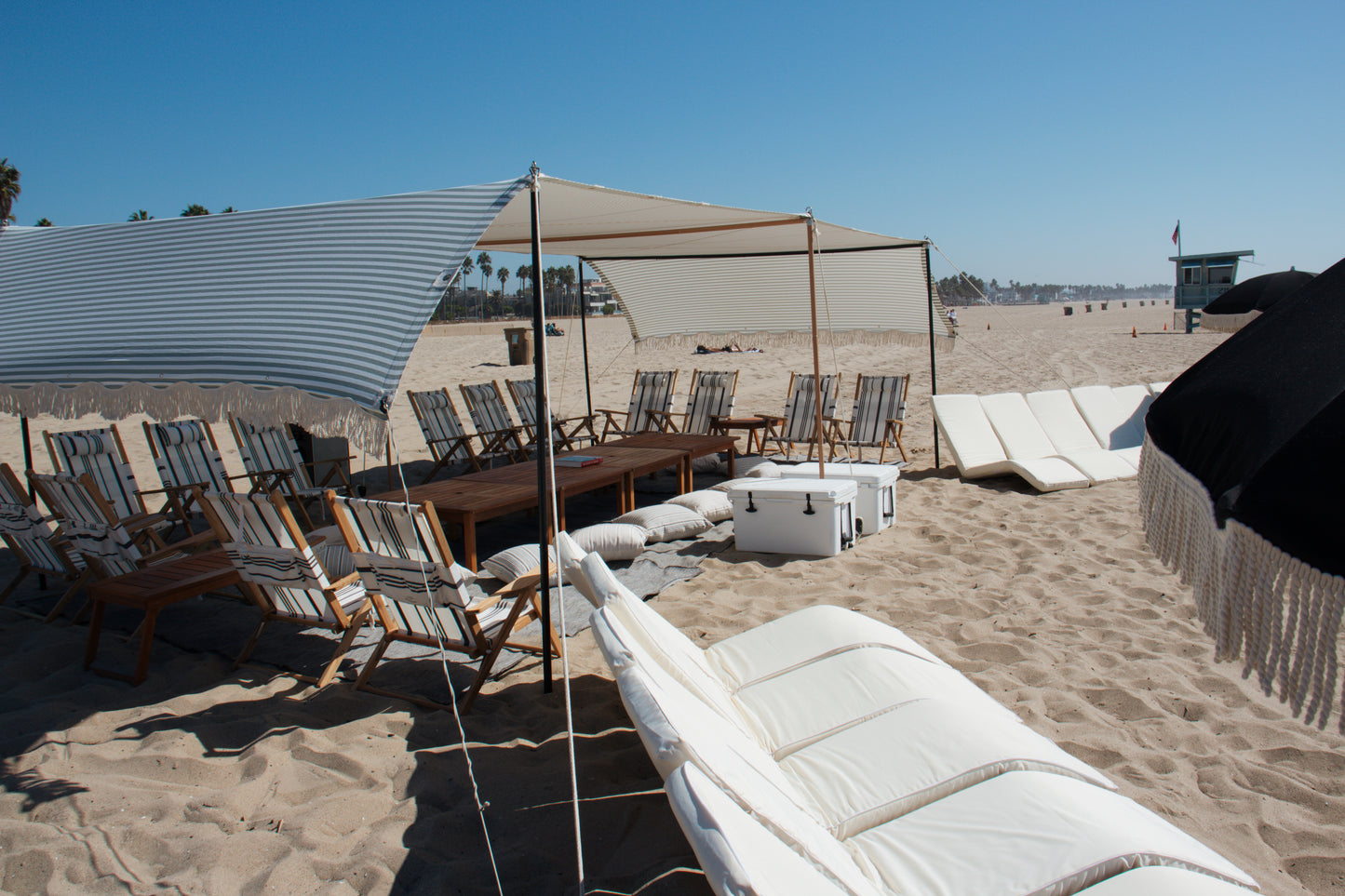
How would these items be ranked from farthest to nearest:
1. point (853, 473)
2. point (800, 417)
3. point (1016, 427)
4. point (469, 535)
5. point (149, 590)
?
point (800, 417) < point (1016, 427) < point (853, 473) < point (469, 535) < point (149, 590)

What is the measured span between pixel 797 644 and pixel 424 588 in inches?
56.5

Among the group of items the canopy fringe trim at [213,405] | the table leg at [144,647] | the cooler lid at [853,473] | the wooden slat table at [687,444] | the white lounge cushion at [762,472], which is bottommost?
the table leg at [144,647]

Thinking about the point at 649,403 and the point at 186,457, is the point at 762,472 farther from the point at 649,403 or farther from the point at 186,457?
the point at 186,457

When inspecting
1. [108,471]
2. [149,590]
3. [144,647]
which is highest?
[108,471]

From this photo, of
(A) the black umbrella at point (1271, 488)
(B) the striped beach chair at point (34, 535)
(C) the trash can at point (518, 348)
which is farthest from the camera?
(C) the trash can at point (518, 348)

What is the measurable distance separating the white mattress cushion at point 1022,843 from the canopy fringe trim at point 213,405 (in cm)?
181

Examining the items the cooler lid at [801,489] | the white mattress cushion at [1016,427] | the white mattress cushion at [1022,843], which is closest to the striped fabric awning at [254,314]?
the white mattress cushion at [1022,843]

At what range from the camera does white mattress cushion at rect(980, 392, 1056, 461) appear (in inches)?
269

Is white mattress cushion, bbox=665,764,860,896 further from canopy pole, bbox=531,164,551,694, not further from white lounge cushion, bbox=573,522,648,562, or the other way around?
white lounge cushion, bbox=573,522,648,562

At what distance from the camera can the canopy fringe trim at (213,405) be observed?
8.91 feet

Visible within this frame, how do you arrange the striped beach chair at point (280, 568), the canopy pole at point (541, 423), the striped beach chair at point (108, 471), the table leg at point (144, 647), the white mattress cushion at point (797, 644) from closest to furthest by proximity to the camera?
the white mattress cushion at point (797, 644) < the canopy pole at point (541, 423) < the striped beach chair at point (280, 568) < the table leg at point (144, 647) < the striped beach chair at point (108, 471)

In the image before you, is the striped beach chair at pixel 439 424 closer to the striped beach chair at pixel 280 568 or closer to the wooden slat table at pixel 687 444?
the wooden slat table at pixel 687 444

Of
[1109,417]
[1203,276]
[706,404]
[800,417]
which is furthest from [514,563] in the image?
[1203,276]

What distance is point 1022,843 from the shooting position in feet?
5.55
